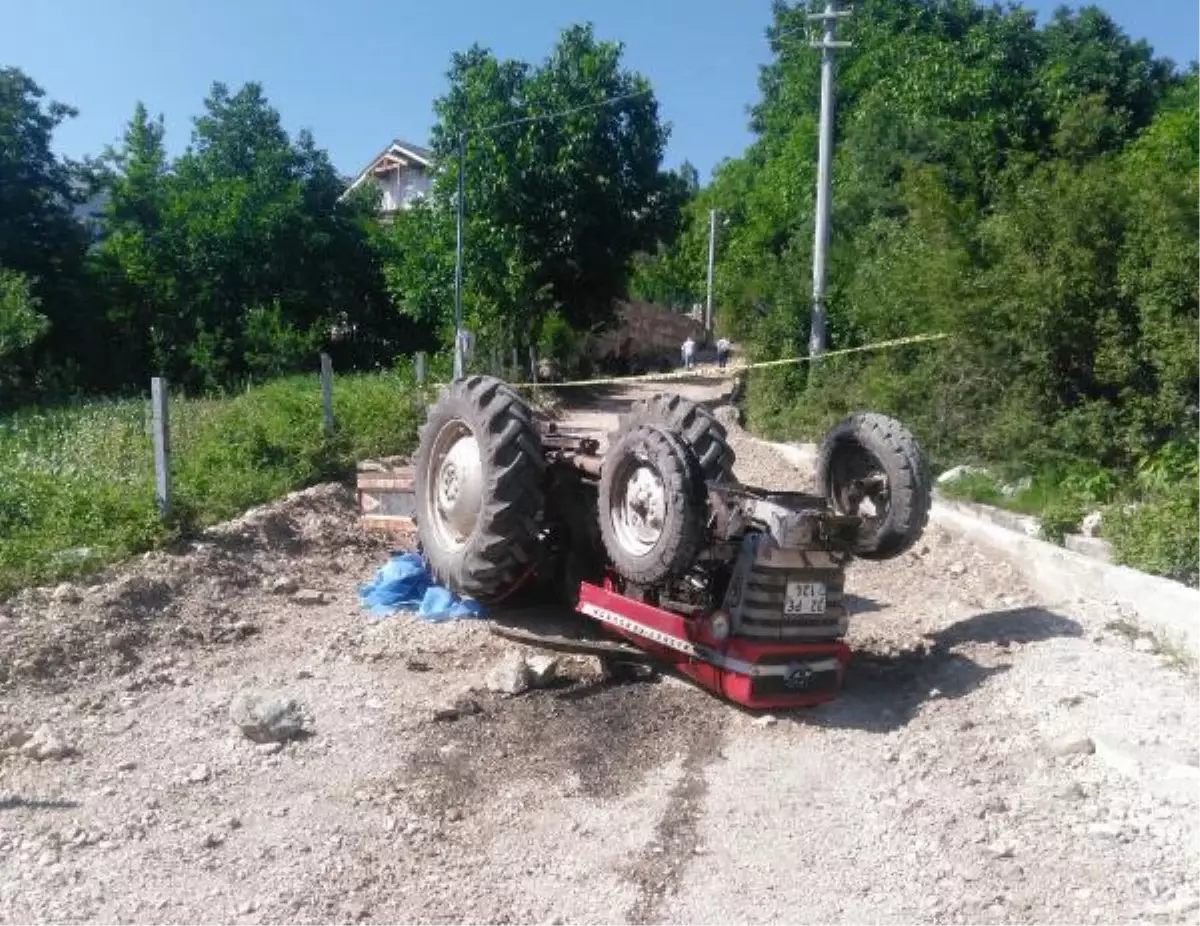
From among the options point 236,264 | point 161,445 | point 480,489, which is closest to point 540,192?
point 236,264

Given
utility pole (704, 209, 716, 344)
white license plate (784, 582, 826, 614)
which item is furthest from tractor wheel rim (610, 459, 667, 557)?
utility pole (704, 209, 716, 344)

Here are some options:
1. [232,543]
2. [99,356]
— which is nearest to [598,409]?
[99,356]

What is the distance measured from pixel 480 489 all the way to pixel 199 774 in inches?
94.9

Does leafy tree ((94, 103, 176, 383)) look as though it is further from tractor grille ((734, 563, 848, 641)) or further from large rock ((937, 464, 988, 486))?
tractor grille ((734, 563, 848, 641))

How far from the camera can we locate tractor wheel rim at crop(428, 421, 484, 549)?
6801mm

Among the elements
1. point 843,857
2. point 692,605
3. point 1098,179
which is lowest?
point 843,857

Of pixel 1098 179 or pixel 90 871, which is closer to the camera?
pixel 90 871

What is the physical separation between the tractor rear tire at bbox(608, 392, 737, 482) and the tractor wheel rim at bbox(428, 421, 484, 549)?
1.03 m

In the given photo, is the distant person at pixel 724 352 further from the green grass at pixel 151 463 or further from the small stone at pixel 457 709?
the small stone at pixel 457 709

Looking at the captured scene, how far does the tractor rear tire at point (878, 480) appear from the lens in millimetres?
5883

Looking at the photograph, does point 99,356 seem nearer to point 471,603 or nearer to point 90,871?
point 471,603

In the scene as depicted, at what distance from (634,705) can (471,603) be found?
1610 mm

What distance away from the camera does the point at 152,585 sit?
6.97 metres

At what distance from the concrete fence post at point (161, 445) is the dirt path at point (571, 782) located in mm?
943
